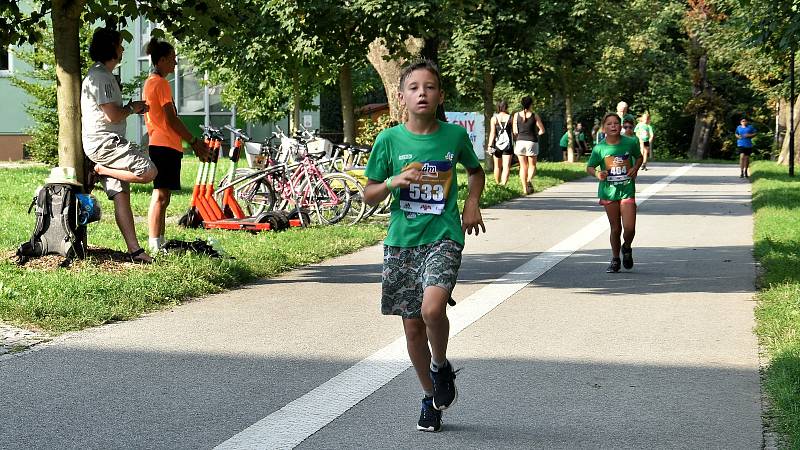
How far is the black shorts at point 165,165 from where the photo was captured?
12328 millimetres

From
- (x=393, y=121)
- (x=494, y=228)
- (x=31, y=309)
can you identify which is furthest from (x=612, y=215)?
(x=393, y=121)

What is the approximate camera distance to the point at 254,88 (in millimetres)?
26312

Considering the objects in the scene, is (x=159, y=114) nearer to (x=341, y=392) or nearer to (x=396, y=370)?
(x=396, y=370)

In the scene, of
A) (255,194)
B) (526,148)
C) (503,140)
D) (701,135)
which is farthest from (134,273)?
(701,135)

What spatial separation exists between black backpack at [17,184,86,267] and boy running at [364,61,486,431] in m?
5.44

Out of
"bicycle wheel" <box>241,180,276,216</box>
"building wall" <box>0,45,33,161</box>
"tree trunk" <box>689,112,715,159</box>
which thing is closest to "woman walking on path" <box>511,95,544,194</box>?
"bicycle wheel" <box>241,180,276,216</box>

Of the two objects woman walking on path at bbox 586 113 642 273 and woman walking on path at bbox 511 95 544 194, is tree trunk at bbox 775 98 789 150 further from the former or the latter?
woman walking on path at bbox 586 113 642 273

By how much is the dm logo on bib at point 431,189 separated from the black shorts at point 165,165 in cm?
673

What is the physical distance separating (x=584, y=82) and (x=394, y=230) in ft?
170

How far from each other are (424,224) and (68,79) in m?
6.58

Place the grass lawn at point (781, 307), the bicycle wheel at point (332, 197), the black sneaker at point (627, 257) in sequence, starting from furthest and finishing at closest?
the bicycle wheel at point (332, 197), the black sneaker at point (627, 257), the grass lawn at point (781, 307)

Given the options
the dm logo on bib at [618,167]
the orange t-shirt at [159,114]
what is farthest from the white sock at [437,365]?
the dm logo on bib at [618,167]

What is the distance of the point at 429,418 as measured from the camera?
596 cm

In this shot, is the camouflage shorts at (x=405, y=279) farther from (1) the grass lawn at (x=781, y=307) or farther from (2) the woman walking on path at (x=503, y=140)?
(2) the woman walking on path at (x=503, y=140)
